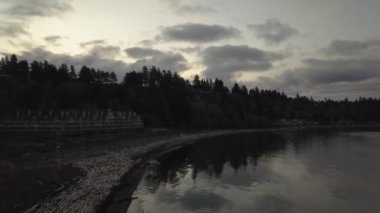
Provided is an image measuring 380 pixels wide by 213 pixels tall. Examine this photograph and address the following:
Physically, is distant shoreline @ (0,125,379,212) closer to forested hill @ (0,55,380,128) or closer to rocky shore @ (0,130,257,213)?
rocky shore @ (0,130,257,213)

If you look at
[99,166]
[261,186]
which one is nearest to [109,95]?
[99,166]

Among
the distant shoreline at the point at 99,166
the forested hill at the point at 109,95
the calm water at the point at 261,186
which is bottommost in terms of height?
the calm water at the point at 261,186

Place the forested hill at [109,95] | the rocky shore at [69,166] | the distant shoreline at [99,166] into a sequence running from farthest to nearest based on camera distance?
the forested hill at [109,95] → the distant shoreline at [99,166] → the rocky shore at [69,166]

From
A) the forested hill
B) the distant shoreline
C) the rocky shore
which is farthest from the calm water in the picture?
the forested hill

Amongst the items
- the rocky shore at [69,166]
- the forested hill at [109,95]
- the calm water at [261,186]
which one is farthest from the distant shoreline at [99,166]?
the forested hill at [109,95]

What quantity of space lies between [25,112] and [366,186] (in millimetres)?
65341

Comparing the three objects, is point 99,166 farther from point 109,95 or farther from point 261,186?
point 109,95

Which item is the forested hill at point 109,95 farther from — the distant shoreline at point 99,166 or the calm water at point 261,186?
the calm water at point 261,186

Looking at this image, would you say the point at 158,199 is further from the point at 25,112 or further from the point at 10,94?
the point at 10,94

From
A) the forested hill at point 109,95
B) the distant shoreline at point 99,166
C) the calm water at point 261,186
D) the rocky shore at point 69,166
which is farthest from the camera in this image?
the forested hill at point 109,95

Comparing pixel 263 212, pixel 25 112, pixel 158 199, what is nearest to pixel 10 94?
pixel 25 112

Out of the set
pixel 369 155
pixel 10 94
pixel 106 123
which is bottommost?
pixel 369 155

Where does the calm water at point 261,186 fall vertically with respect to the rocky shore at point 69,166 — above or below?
below

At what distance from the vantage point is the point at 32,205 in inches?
990
